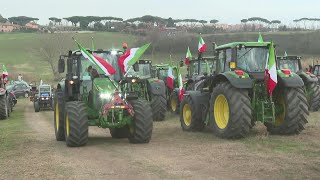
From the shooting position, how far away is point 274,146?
9781 mm

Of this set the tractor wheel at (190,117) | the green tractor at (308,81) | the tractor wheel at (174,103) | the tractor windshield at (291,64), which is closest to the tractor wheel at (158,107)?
the tractor wheel at (174,103)

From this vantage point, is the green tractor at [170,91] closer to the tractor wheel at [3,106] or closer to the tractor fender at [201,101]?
the tractor fender at [201,101]

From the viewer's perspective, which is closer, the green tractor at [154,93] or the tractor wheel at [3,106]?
the green tractor at [154,93]

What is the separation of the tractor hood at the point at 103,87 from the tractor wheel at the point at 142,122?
0.62 meters

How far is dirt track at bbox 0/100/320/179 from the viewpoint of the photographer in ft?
24.3

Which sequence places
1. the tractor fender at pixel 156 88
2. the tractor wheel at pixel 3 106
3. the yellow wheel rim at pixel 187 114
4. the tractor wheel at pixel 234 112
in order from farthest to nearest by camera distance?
the tractor wheel at pixel 3 106
the tractor fender at pixel 156 88
the yellow wheel rim at pixel 187 114
the tractor wheel at pixel 234 112

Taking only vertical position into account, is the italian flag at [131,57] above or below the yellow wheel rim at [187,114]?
above

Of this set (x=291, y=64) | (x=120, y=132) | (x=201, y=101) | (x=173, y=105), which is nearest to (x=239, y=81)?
(x=201, y=101)

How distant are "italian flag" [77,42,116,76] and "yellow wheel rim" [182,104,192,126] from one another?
3102 millimetres

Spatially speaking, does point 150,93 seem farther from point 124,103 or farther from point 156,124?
point 124,103

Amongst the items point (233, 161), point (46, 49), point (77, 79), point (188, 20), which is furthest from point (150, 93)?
point (188, 20)

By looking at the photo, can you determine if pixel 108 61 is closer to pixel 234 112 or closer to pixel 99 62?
pixel 99 62

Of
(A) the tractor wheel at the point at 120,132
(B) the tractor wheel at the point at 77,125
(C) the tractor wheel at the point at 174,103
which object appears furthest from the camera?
(C) the tractor wheel at the point at 174,103

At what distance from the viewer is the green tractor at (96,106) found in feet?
34.3
